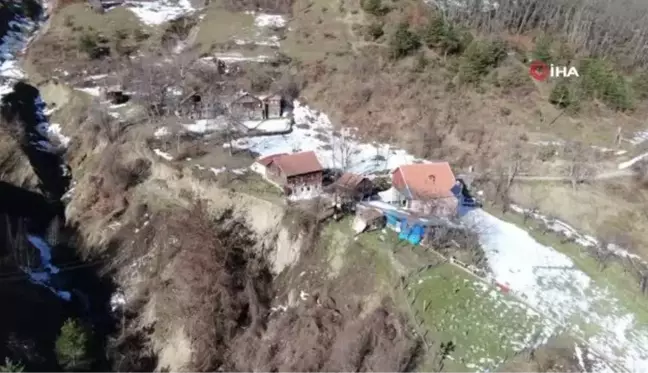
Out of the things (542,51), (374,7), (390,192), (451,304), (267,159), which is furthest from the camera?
(374,7)

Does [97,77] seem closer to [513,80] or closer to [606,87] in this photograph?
[513,80]

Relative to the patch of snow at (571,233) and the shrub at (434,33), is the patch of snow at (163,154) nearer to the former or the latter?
the patch of snow at (571,233)

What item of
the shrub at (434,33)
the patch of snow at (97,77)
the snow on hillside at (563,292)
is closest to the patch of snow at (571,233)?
the snow on hillside at (563,292)

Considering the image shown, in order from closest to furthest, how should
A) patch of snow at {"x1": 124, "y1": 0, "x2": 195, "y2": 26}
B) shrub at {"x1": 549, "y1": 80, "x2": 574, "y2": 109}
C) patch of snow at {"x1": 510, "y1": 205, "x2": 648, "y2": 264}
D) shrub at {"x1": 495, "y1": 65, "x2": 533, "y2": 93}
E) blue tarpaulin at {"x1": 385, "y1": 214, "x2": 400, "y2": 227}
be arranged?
patch of snow at {"x1": 510, "y1": 205, "x2": 648, "y2": 264}
blue tarpaulin at {"x1": 385, "y1": 214, "x2": 400, "y2": 227}
shrub at {"x1": 549, "y1": 80, "x2": 574, "y2": 109}
shrub at {"x1": 495, "y1": 65, "x2": 533, "y2": 93}
patch of snow at {"x1": 124, "y1": 0, "x2": 195, "y2": 26}

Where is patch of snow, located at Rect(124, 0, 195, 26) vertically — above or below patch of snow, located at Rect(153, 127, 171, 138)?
above

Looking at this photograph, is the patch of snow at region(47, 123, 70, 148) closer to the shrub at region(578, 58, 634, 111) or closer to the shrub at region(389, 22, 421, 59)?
the shrub at region(389, 22, 421, 59)

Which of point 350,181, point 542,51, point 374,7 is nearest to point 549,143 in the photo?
point 542,51

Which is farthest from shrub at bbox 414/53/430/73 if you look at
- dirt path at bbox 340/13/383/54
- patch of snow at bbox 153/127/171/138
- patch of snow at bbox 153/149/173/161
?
patch of snow at bbox 153/149/173/161
